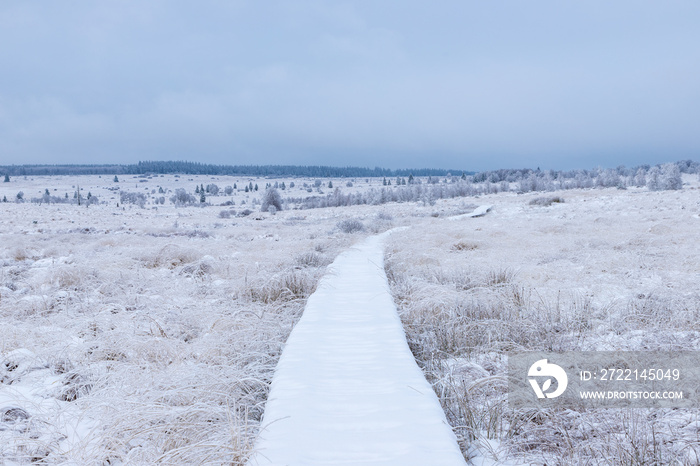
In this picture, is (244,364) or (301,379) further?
(244,364)

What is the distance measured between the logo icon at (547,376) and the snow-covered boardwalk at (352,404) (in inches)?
48.7

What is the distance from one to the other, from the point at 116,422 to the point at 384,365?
2566mm

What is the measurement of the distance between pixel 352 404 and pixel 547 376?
7.48 feet

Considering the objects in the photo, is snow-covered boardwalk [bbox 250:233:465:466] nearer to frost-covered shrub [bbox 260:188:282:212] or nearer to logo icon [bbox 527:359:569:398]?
logo icon [bbox 527:359:569:398]

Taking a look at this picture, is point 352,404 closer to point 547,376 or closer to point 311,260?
point 547,376

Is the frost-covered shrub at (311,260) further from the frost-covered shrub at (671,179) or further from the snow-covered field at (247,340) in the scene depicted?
the frost-covered shrub at (671,179)

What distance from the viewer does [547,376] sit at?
169 inches

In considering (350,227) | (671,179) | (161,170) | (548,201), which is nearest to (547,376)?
(350,227)

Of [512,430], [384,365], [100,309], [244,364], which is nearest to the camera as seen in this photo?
[512,430]

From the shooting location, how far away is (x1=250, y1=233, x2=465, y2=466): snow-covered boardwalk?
280 centimetres

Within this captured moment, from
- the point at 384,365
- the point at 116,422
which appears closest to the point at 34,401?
the point at 116,422

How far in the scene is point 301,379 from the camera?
13.0 feet

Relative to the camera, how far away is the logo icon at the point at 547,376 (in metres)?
3.99

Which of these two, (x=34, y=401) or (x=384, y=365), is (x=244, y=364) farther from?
(x=34, y=401)
